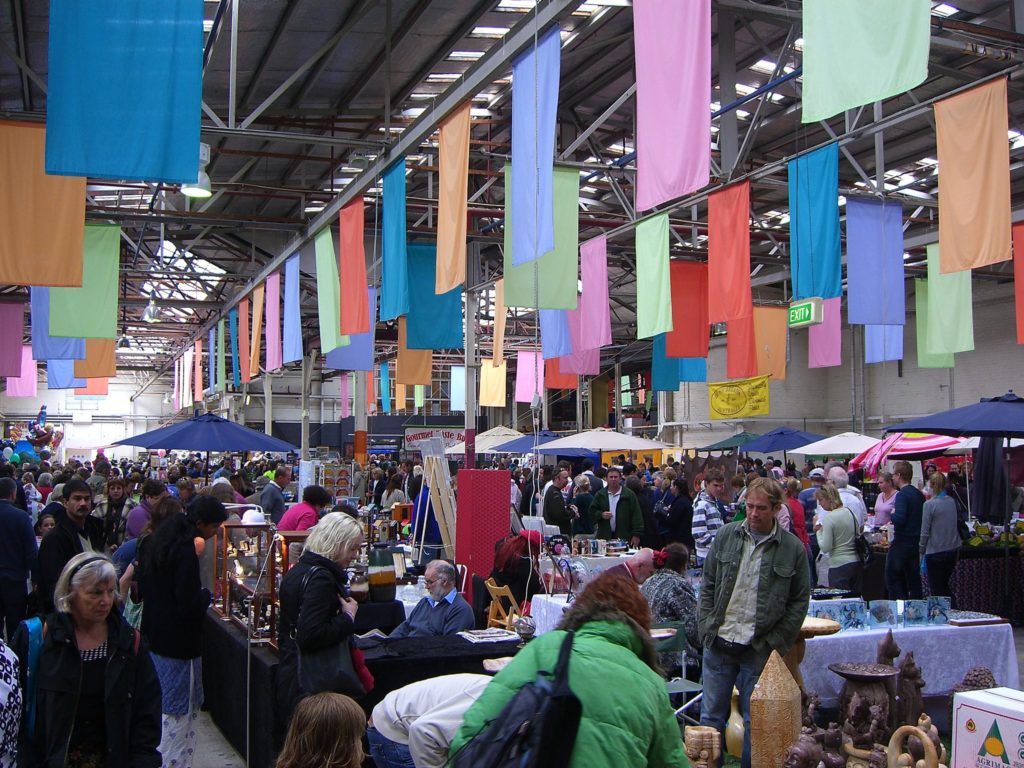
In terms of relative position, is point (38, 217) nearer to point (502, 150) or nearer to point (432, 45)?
point (432, 45)

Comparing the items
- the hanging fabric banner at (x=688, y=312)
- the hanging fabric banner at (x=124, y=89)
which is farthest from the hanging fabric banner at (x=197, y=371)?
the hanging fabric banner at (x=124, y=89)

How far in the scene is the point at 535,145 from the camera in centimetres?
755

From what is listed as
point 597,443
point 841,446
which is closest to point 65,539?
point 597,443

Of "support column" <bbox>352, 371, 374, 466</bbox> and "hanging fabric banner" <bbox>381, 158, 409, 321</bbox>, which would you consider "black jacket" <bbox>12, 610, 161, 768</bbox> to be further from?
"support column" <bbox>352, 371, 374, 466</bbox>

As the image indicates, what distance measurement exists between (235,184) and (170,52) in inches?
306

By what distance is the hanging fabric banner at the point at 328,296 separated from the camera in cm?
1259

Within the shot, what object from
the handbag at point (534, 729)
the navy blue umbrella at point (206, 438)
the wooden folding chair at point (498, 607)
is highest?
the navy blue umbrella at point (206, 438)

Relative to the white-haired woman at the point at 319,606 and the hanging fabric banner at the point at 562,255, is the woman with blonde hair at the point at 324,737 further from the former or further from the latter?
the hanging fabric banner at the point at 562,255

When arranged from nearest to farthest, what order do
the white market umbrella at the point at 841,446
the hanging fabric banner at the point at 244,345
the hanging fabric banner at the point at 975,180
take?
the hanging fabric banner at the point at 975,180, the white market umbrella at the point at 841,446, the hanging fabric banner at the point at 244,345

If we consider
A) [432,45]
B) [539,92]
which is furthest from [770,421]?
[539,92]

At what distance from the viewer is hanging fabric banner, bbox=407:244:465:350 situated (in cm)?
1380

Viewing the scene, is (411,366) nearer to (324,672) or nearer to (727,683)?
(727,683)

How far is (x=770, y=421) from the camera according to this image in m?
27.3

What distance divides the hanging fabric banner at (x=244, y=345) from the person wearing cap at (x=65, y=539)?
13.0m
